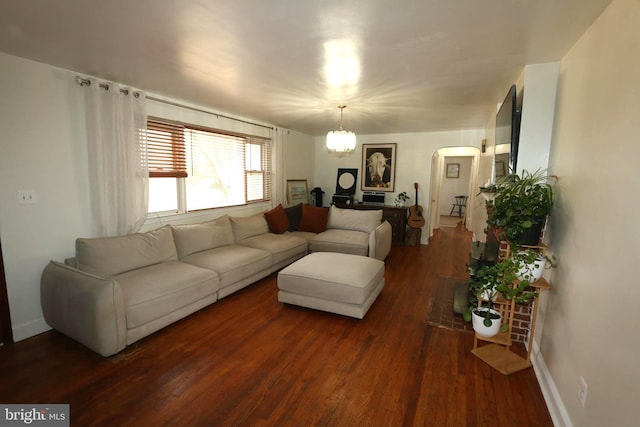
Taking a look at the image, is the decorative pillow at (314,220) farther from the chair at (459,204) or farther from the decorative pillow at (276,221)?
the chair at (459,204)

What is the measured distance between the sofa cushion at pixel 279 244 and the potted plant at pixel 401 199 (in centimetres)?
242

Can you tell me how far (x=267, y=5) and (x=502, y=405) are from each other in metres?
2.64

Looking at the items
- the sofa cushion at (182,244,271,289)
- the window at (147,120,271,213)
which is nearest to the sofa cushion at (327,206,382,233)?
the window at (147,120,271,213)

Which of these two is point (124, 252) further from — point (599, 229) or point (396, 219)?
point (396, 219)

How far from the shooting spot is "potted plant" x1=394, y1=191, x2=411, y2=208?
5.88 metres

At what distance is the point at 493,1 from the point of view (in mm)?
1422

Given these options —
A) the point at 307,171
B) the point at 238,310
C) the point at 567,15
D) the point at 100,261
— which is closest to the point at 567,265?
the point at 567,15

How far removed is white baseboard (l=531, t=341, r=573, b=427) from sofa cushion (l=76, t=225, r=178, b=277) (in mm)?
3354

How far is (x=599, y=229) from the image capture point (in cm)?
142

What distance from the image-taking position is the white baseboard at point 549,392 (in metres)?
1.58

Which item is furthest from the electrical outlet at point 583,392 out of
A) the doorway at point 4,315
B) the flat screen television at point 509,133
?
the doorway at point 4,315

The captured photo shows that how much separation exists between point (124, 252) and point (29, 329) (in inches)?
35.8

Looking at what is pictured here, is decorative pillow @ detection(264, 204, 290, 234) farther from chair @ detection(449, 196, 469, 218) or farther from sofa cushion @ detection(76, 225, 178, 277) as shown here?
chair @ detection(449, 196, 469, 218)

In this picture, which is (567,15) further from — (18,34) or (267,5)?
(18,34)
